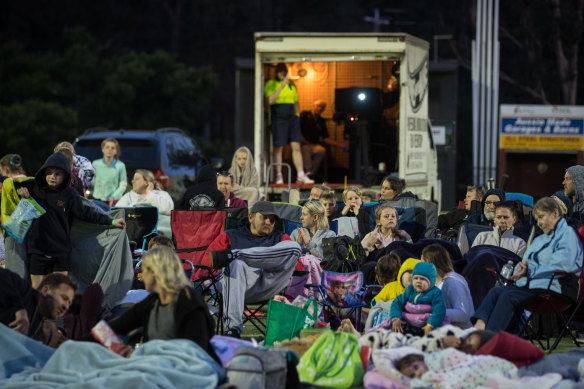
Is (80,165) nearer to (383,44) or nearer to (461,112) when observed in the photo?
(383,44)

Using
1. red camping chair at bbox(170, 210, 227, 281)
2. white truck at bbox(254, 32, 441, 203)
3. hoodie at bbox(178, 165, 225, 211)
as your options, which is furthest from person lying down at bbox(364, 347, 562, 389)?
white truck at bbox(254, 32, 441, 203)

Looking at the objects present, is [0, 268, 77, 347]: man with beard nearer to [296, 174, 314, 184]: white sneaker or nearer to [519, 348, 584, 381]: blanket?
[519, 348, 584, 381]: blanket

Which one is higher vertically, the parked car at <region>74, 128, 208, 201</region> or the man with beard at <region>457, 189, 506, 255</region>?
the parked car at <region>74, 128, 208, 201</region>

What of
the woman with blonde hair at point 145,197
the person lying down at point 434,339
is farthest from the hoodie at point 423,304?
the woman with blonde hair at point 145,197

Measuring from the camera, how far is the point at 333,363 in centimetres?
662

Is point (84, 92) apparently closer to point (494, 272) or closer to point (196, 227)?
point (196, 227)

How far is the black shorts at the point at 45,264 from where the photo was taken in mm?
8383

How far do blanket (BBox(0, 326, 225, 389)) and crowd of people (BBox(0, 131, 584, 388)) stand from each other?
19 cm

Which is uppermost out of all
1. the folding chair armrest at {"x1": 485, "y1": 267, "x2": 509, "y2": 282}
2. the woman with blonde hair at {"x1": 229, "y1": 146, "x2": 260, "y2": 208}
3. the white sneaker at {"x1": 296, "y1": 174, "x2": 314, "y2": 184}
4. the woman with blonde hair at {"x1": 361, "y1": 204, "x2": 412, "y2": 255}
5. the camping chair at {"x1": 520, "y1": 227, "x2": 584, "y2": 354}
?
the woman with blonde hair at {"x1": 229, "y1": 146, "x2": 260, "y2": 208}

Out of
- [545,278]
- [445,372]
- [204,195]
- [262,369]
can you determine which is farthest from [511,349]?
[204,195]

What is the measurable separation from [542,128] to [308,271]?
16296mm

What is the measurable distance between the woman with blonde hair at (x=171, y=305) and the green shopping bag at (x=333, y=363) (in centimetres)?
60

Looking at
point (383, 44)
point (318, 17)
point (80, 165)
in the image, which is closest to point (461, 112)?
point (318, 17)

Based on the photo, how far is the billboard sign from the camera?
23.9 meters
